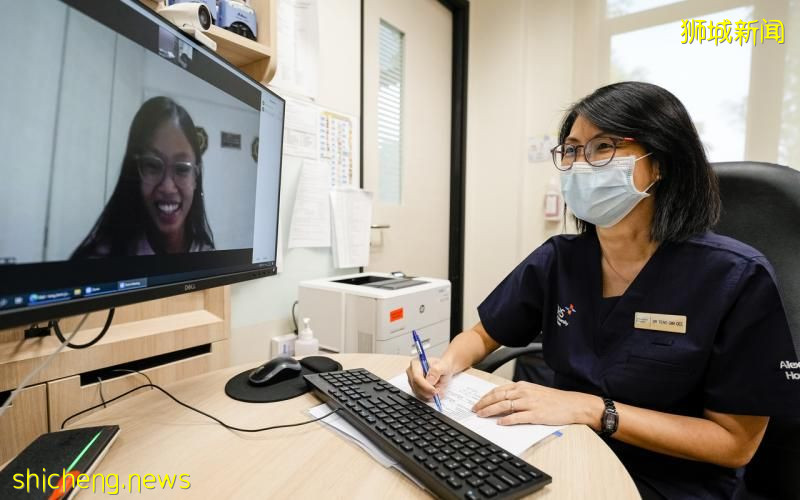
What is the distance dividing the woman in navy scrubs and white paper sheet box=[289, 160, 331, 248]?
2.60ft

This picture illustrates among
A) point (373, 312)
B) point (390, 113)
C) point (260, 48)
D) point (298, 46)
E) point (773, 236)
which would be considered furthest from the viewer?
point (390, 113)

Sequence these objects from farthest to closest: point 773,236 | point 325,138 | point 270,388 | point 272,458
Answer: point 325,138 < point 773,236 < point 270,388 < point 272,458

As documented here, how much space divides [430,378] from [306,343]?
63 centimetres

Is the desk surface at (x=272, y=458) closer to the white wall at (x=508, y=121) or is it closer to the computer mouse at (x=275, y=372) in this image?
the computer mouse at (x=275, y=372)

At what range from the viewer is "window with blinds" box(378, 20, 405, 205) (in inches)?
79.3

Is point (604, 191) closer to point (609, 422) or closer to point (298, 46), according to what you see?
point (609, 422)

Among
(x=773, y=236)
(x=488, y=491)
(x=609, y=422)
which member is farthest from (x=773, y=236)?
(x=488, y=491)

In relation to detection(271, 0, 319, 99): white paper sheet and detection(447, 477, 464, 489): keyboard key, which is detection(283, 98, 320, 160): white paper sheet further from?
detection(447, 477, 464, 489): keyboard key

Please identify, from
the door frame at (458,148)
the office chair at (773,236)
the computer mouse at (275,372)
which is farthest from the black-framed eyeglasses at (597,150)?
the door frame at (458,148)

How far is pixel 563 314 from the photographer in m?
0.94

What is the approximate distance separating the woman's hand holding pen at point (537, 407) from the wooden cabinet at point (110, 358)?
71 centimetres

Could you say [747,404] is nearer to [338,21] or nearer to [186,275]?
[186,275]

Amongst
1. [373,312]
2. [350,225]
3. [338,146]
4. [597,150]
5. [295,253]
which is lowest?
[373,312]

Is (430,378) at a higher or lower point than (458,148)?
lower
